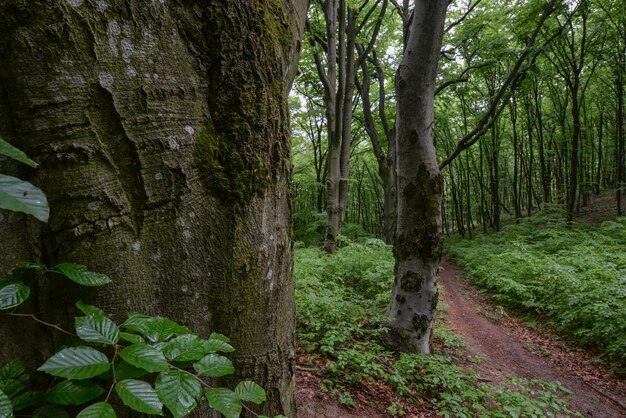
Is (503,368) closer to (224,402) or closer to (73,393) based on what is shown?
(224,402)

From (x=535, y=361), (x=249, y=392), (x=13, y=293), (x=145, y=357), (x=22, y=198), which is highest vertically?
(x=22, y=198)

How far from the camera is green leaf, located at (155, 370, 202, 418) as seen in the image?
2.69ft

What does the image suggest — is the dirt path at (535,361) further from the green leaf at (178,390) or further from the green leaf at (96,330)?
the green leaf at (96,330)

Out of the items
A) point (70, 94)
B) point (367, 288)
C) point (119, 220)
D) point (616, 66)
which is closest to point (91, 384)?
point (119, 220)

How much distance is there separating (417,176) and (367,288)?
3.67 metres

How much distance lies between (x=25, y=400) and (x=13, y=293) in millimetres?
279

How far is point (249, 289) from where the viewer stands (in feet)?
4.48

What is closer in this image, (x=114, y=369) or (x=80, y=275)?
(x=114, y=369)

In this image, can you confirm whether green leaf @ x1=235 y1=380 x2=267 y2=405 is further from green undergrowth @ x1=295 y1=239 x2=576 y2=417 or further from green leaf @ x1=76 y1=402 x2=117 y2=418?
green undergrowth @ x1=295 y1=239 x2=576 y2=417

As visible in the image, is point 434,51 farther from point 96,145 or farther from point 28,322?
point 28,322

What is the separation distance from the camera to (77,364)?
0.81 m

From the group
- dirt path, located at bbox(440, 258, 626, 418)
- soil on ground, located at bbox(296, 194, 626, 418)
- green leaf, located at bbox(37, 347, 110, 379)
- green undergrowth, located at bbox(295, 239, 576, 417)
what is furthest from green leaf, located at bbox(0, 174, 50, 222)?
dirt path, located at bbox(440, 258, 626, 418)

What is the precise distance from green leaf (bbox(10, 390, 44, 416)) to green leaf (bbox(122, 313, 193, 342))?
0.27 m

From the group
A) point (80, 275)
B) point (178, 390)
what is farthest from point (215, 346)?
point (80, 275)
